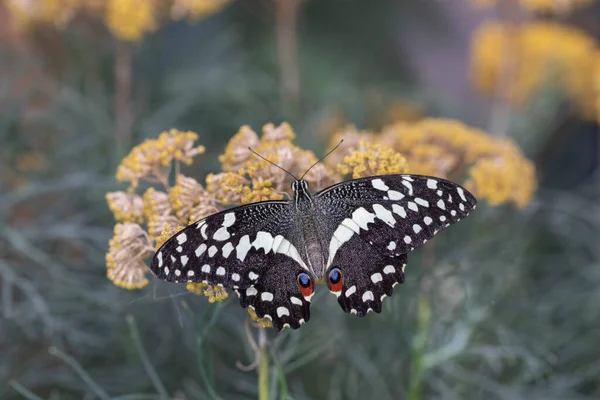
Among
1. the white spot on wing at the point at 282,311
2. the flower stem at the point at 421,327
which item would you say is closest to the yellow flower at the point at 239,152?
the white spot on wing at the point at 282,311

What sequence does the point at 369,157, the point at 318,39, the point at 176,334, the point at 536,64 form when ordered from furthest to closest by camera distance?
the point at 318,39 < the point at 536,64 < the point at 176,334 < the point at 369,157

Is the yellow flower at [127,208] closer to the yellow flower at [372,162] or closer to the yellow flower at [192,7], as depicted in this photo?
Answer: the yellow flower at [372,162]

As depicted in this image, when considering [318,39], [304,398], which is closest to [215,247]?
[304,398]

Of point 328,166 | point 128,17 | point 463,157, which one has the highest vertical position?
point 128,17

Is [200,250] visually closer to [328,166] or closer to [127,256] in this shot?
[127,256]

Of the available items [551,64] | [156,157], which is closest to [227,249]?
[156,157]

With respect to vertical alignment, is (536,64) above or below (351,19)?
below

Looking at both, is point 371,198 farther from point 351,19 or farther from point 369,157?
point 351,19

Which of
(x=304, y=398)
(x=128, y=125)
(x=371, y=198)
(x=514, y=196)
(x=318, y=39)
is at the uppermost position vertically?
(x=318, y=39)
